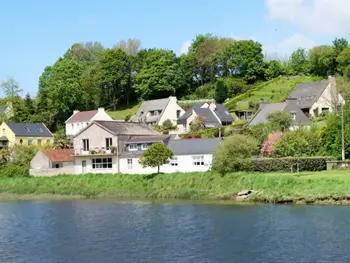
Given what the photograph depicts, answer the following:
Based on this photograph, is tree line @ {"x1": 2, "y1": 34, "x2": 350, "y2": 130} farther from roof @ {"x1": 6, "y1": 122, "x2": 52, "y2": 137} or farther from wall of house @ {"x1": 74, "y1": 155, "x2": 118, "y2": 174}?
wall of house @ {"x1": 74, "y1": 155, "x2": 118, "y2": 174}

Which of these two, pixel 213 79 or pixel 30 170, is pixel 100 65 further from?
pixel 30 170

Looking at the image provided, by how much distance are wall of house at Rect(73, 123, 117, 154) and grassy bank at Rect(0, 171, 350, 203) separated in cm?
668

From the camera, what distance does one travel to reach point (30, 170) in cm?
6994

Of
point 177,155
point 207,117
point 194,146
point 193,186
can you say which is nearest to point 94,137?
point 177,155

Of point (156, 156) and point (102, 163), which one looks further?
point (102, 163)

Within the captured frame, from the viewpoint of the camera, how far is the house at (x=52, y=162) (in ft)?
227

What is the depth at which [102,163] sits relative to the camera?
69.6 m

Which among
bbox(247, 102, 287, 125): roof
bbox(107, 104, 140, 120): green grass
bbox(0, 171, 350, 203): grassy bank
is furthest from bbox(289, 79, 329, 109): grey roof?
bbox(0, 171, 350, 203): grassy bank

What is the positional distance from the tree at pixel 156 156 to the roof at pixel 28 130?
4380cm

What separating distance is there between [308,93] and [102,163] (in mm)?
42050

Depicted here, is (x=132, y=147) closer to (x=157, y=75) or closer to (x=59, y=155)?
(x=59, y=155)

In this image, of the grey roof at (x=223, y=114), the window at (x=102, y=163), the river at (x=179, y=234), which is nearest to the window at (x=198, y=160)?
the window at (x=102, y=163)

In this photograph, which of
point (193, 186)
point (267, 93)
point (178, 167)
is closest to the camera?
point (193, 186)

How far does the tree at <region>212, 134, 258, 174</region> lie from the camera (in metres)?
53.7
